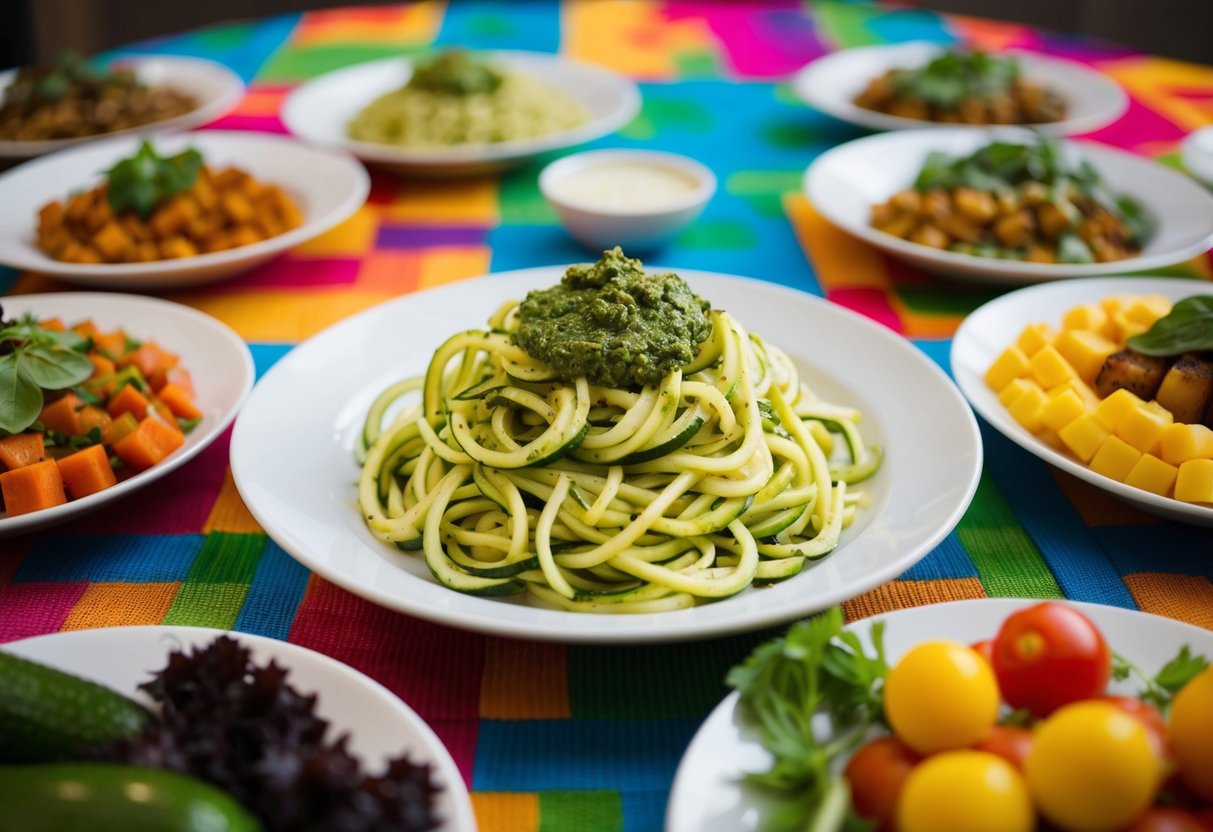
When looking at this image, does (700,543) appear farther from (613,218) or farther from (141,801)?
(613,218)

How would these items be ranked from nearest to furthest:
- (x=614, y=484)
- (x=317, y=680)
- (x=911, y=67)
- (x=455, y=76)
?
(x=317, y=680) → (x=614, y=484) → (x=455, y=76) → (x=911, y=67)

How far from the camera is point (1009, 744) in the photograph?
1511 millimetres

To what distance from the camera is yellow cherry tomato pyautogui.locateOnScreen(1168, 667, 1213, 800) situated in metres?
1.44

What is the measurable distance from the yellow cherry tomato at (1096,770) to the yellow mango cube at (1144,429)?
1159 mm

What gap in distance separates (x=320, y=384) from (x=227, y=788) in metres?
1.40

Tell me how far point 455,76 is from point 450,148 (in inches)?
16.7

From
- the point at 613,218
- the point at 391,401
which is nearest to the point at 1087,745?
the point at 391,401

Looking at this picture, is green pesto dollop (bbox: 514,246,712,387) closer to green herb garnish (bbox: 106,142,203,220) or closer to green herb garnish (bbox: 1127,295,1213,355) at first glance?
green herb garnish (bbox: 1127,295,1213,355)

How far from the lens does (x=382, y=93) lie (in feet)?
17.0

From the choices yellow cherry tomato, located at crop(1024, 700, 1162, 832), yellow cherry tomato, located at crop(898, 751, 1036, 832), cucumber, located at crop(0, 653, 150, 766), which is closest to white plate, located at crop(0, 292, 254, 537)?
cucumber, located at crop(0, 653, 150, 766)

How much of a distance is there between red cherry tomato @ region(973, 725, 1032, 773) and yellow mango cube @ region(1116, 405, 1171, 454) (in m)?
1.11

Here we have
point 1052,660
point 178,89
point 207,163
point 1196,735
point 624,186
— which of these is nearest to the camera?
point 1196,735

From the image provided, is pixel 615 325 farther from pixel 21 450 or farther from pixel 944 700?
pixel 21 450

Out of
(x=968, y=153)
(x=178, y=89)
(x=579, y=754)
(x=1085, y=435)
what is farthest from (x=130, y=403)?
(x=968, y=153)
